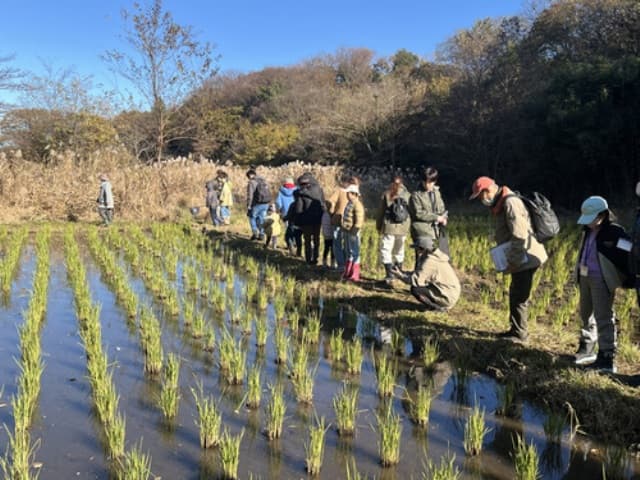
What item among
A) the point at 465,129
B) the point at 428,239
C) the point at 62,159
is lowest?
the point at 428,239

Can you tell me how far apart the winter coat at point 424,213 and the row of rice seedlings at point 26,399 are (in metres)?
3.75

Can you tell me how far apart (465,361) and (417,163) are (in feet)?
55.4

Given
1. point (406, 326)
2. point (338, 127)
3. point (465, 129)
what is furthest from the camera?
point (338, 127)

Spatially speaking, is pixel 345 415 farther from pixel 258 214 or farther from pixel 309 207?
pixel 258 214

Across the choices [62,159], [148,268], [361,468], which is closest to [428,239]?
[361,468]

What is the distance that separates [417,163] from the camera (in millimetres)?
20656

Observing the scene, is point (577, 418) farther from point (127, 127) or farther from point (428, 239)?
point (127, 127)

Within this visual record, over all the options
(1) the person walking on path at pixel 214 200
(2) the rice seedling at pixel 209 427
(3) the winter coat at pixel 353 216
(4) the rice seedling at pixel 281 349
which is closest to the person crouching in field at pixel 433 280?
(3) the winter coat at pixel 353 216

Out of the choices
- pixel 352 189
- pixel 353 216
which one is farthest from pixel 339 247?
pixel 352 189

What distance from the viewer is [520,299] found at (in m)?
4.54

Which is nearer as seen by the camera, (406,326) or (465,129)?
(406,326)

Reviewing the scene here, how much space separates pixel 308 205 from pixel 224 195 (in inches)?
208

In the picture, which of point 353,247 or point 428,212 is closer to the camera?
point 428,212

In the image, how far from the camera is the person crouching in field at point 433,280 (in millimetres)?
5477
